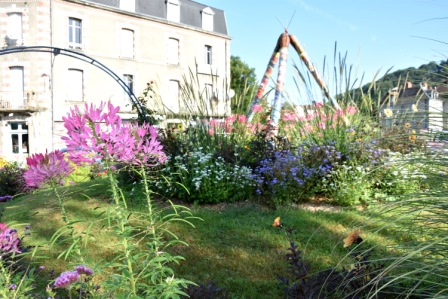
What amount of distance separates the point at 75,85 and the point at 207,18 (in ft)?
33.4

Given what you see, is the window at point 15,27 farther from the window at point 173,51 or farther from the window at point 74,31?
the window at point 173,51

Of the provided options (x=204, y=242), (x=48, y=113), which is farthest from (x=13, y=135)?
(x=204, y=242)

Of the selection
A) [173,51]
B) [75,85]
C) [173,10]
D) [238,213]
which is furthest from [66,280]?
[173,10]

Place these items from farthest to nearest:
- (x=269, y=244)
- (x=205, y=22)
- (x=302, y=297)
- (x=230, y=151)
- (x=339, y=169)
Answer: (x=205, y=22)
(x=230, y=151)
(x=339, y=169)
(x=269, y=244)
(x=302, y=297)

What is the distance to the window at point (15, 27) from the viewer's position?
17359mm

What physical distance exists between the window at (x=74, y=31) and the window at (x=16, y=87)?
9.71ft

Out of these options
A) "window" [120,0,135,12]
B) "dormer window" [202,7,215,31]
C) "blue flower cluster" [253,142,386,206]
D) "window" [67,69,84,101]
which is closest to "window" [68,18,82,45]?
"window" [67,69,84,101]

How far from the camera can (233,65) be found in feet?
103

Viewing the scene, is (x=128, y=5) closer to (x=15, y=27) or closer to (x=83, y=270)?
(x=15, y=27)

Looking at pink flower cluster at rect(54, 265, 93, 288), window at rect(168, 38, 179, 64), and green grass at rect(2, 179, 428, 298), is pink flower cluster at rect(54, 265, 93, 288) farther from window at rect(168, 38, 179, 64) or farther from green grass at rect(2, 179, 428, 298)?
window at rect(168, 38, 179, 64)

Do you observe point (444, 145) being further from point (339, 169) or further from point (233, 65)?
point (233, 65)

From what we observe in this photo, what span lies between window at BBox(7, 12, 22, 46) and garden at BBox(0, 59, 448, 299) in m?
15.7

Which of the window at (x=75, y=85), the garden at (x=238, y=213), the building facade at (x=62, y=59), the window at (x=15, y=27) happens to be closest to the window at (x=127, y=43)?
the building facade at (x=62, y=59)

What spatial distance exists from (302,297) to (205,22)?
23327 millimetres
